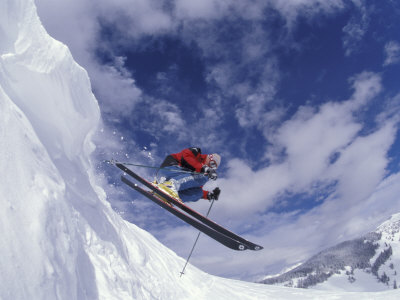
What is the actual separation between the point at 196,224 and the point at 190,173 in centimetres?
234

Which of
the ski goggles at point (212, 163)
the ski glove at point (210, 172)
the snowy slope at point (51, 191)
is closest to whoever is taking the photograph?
the snowy slope at point (51, 191)

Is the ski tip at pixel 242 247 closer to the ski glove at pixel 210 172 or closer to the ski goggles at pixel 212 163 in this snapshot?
the ski glove at pixel 210 172

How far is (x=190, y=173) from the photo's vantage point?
10992 mm

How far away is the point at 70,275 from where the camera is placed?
4969mm

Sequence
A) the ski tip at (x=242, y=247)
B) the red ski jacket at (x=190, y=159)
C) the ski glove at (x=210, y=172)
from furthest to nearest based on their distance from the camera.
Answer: the red ski jacket at (x=190, y=159) < the ski glove at (x=210, y=172) < the ski tip at (x=242, y=247)

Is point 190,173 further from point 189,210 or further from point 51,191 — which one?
point 51,191

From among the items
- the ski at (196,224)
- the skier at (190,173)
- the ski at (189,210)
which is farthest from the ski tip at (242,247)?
the skier at (190,173)

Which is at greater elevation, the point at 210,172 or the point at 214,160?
the point at 214,160

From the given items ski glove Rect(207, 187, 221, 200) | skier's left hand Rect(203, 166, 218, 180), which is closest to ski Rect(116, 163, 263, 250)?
ski glove Rect(207, 187, 221, 200)

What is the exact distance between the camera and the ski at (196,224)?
8.77 metres

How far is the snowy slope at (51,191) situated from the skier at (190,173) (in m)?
3.07

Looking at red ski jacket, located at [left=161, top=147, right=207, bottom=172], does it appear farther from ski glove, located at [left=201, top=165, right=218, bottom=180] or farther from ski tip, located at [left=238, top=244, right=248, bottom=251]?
ski tip, located at [left=238, top=244, right=248, bottom=251]

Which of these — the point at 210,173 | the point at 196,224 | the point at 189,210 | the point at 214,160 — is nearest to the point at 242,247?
the point at 196,224

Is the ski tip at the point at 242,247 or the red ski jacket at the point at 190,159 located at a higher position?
the red ski jacket at the point at 190,159
